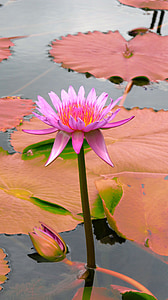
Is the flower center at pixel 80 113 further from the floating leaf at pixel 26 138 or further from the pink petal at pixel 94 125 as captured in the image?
the floating leaf at pixel 26 138

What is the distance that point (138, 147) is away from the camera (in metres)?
1.21

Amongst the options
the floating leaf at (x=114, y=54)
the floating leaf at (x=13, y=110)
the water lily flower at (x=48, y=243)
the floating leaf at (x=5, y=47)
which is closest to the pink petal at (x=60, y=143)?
the water lily flower at (x=48, y=243)

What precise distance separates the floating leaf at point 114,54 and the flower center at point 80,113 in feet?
3.01

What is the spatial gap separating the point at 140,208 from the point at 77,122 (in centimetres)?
41

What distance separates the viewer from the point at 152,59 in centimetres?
183

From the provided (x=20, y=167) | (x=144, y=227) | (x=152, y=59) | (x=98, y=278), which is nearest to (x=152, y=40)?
(x=152, y=59)

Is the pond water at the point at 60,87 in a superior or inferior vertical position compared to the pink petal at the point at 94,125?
inferior

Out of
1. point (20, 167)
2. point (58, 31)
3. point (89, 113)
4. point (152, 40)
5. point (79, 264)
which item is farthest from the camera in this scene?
point (58, 31)

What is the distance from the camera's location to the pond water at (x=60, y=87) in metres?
0.84

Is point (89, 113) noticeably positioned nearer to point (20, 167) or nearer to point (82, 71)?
point (20, 167)

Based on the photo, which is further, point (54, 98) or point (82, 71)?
point (82, 71)

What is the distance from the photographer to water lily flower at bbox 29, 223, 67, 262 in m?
Answer: 0.83

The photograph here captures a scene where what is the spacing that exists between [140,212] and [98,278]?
22 cm

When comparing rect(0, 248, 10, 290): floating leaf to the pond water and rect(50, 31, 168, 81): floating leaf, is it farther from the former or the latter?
rect(50, 31, 168, 81): floating leaf
